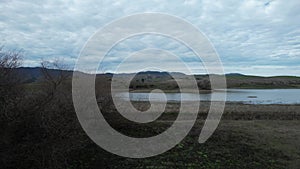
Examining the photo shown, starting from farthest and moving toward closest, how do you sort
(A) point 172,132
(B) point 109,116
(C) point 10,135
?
(A) point 172,132 < (B) point 109,116 < (C) point 10,135

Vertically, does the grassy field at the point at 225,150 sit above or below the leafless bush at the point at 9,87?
below

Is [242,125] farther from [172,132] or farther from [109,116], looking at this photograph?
[109,116]

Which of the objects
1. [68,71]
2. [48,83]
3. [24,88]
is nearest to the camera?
[24,88]

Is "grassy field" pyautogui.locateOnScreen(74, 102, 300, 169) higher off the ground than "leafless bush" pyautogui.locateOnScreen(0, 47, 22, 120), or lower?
lower

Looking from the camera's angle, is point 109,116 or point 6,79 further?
point 109,116

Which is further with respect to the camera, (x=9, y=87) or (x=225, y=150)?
(x=225, y=150)

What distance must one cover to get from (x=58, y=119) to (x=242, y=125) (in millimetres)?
12046

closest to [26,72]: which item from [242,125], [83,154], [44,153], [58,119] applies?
[58,119]

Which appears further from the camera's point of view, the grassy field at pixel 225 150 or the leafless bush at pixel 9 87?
the grassy field at pixel 225 150

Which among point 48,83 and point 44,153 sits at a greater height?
point 48,83

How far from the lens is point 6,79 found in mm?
7027

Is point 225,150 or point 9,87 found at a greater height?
point 9,87

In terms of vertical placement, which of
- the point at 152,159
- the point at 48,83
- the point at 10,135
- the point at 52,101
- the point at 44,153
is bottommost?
the point at 152,159

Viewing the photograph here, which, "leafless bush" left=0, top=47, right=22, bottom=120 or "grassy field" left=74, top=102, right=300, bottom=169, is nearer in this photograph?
"leafless bush" left=0, top=47, right=22, bottom=120
